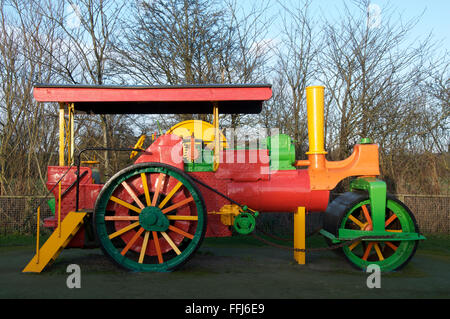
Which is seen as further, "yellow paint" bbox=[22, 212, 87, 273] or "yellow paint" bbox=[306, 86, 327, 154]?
"yellow paint" bbox=[306, 86, 327, 154]

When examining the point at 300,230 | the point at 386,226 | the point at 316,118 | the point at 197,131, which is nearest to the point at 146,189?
the point at 197,131

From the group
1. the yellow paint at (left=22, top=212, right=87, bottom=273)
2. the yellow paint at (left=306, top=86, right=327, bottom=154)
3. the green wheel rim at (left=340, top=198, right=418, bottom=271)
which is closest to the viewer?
the yellow paint at (left=22, top=212, right=87, bottom=273)

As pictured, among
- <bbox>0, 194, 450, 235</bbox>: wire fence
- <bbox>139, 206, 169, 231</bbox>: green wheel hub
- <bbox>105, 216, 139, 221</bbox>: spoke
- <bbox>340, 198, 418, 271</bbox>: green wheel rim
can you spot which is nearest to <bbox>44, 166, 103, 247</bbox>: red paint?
<bbox>105, 216, 139, 221</bbox>: spoke

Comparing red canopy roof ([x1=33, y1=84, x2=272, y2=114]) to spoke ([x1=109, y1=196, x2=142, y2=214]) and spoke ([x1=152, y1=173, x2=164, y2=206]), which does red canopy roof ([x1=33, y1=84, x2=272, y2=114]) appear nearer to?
spoke ([x1=152, y1=173, x2=164, y2=206])

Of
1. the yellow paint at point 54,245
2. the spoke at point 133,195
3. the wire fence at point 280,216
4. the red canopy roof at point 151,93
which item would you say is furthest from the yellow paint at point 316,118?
the wire fence at point 280,216

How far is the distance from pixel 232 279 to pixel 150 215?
50.0 inches

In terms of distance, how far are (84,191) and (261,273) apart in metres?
2.58

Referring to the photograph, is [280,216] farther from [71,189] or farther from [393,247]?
[71,189]

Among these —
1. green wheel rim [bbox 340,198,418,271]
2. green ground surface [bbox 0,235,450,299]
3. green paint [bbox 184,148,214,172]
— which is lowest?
green ground surface [bbox 0,235,450,299]

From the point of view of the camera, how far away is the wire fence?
7.82 m

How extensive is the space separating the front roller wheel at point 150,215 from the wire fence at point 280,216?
11.5ft

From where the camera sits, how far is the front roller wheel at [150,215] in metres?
4.75

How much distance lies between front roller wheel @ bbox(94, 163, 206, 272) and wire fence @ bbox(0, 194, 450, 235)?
3.49 meters

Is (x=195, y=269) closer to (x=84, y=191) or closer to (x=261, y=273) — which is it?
(x=261, y=273)
